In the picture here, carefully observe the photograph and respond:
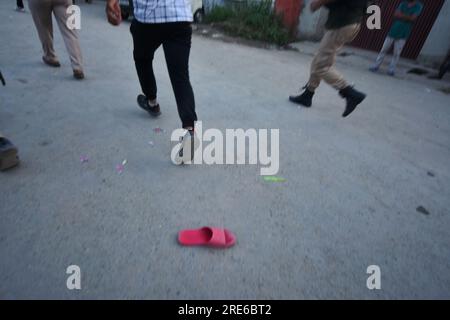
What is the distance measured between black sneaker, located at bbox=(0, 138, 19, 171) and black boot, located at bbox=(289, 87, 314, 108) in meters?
3.25

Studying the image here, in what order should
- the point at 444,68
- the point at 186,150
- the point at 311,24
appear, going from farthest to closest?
the point at 311,24, the point at 444,68, the point at 186,150

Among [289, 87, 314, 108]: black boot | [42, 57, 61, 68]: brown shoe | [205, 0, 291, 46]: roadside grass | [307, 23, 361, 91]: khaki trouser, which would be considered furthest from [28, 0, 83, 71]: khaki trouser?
[205, 0, 291, 46]: roadside grass

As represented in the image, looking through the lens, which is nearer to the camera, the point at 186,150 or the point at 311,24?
the point at 186,150

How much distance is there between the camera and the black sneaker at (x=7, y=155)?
6.91ft

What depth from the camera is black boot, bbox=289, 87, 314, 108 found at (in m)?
3.90

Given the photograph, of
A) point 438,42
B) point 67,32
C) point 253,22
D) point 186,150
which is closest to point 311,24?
point 253,22

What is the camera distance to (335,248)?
6.03 feet

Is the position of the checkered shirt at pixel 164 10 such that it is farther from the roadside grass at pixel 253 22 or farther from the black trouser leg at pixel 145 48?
the roadside grass at pixel 253 22

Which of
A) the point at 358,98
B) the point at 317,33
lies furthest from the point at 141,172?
the point at 317,33

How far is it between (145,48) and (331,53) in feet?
7.09

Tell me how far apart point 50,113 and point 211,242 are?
2376mm

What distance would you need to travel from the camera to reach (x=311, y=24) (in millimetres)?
8570

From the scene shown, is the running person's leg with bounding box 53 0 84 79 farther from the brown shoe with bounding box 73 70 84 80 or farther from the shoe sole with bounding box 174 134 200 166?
the shoe sole with bounding box 174 134 200 166

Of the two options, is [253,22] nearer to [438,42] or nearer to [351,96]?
[438,42]
